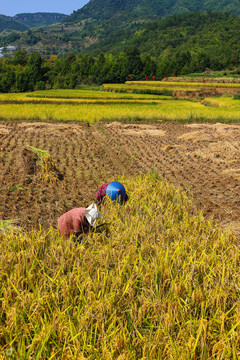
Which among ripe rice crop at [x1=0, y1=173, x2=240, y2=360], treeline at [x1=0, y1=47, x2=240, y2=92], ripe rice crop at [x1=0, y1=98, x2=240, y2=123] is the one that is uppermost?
treeline at [x1=0, y1=47, x2=240, y2=92]

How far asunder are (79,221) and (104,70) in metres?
45.3

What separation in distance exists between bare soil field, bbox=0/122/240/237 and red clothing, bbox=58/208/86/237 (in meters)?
0.63

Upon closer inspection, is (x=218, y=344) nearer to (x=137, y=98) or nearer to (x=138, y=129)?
(x=138, y=129)

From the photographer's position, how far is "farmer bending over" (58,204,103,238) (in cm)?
374

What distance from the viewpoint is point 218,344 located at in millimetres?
2066

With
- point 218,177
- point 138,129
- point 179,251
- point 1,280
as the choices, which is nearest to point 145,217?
point 179,251

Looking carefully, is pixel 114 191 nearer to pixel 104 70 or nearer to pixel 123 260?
pixel 123 260

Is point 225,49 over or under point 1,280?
over

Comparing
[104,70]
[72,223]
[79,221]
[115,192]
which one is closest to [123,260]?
[79,221]

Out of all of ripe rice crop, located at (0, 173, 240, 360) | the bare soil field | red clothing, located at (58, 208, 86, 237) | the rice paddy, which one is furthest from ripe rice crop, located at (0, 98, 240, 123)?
ripe rice crop, located at (0, 173, 240, 360)

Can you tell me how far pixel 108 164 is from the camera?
8.91 metres

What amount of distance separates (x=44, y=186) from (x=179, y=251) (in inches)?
167

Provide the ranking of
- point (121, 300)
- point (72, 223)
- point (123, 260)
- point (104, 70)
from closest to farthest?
point (121, 300) < point (123, 260) < point (72, 223) < point (104, 70)

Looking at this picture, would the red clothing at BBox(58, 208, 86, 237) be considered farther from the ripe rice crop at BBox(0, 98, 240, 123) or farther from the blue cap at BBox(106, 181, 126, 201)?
the ripe rice crop at BBox(0, 98, 240, 123)
